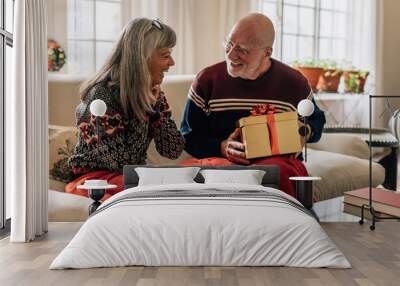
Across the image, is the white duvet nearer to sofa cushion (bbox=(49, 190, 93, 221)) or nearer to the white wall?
sofa cushion (bbox=(49, 190, 93, 221))

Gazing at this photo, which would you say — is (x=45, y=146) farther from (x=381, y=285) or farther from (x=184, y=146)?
(x=381, y=285)

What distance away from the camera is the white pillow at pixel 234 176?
4.70m

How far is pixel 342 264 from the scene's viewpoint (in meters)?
3.52

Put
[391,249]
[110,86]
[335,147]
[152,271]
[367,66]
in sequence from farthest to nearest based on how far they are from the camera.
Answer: [367,66]
[335,147]
[110,86]
[391,249]
[152,271]

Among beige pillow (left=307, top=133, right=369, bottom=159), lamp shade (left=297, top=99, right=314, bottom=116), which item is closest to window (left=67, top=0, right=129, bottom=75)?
lamp shade (left=297, top=99, right=314, bottom=116)

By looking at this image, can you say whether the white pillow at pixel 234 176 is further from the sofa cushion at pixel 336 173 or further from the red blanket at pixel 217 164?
the sofa cushion at pixel 336 173

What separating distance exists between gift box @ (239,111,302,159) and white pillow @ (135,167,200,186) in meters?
0.49

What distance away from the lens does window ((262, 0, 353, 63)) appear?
7246 millimetres

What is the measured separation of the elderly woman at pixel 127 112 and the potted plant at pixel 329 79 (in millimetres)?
2218

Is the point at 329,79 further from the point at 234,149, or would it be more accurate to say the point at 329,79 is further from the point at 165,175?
the point at 165,175

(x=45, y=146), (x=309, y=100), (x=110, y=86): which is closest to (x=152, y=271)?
(x=45, y=146)

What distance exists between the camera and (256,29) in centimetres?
514

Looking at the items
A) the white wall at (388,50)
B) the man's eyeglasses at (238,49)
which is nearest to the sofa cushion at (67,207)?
the man's eyeglasses at (238,49)

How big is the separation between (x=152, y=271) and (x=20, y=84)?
5.44 ft
